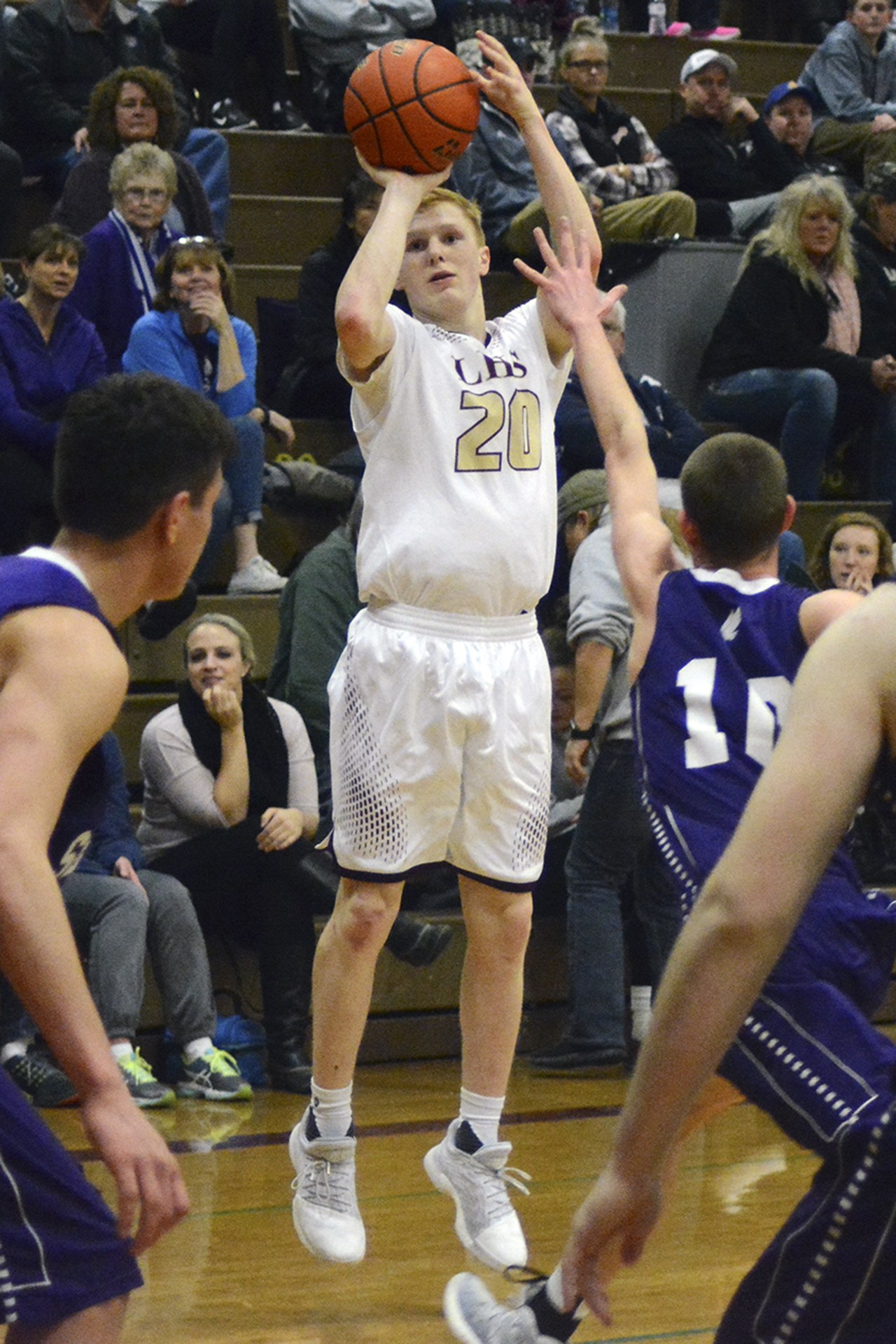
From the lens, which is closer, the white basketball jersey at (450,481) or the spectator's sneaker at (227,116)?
the white basketball jersey at (450,481)

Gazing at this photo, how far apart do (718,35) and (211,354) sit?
578 centimetres

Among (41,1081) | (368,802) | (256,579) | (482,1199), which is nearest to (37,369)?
(256,579)

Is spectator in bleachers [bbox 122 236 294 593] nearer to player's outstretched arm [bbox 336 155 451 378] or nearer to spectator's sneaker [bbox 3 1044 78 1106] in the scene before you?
spectator's sneaker [bbox 3 1044 78 1106]

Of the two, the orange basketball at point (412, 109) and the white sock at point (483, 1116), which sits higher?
the orange basketball at point (412, 109)

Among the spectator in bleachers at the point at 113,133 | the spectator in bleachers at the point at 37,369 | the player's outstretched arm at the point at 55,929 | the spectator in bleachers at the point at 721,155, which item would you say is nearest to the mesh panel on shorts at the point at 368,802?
the player's outstretched arm at the point at 55,929

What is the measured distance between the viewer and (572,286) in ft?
12.0

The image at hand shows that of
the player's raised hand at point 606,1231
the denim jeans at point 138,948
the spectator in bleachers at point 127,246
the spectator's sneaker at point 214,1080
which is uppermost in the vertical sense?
the spectator in bleachers at point 127,246

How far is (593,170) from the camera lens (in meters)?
9.04

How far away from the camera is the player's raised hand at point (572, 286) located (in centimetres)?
360

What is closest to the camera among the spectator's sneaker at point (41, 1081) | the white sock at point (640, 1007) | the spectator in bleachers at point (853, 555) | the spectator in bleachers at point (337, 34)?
the spectator's sneaker at point (41, 1081)

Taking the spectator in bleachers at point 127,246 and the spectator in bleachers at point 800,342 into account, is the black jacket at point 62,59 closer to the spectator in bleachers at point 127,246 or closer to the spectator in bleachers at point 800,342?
the spectator in bleachers at point 127,246

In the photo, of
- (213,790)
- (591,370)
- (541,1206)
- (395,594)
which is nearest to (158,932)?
(213,790)

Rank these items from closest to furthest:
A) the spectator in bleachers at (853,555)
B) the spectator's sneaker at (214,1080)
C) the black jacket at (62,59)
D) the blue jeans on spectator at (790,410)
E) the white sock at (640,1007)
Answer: the spectator's sneaker at (214,1080) < the white sock at (640,1007) < the spectator in bleachers at (853,555) < the black jacket at (62,59) < the blue jeans on spectator at (790,410)

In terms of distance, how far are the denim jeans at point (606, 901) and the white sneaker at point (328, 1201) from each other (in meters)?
2.23
